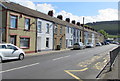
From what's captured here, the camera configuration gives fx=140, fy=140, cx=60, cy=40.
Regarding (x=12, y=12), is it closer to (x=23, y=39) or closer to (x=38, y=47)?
(x=23, y=39)

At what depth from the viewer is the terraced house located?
17.4 metres

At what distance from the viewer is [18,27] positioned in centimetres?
1919

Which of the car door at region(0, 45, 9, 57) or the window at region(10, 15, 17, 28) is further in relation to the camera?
the window at region(10, 15, 17, 28)

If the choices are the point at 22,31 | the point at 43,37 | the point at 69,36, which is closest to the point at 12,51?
the point at 22,31

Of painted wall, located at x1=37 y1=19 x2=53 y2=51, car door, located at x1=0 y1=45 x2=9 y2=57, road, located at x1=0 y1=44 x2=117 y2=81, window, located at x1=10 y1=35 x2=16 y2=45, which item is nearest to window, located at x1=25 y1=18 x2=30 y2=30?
painted wall, located at x1=37 y1=19 x2=53 y2=51

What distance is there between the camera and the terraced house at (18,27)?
17.4 metres

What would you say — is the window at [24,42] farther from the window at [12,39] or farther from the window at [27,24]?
the window at [27,24]

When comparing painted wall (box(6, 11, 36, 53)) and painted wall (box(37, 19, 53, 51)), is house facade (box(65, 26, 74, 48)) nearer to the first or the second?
painted wall (box(37, 19, 53, 51))

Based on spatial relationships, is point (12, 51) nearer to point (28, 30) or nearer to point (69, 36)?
point (28, 30)

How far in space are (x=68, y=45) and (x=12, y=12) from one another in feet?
65.3

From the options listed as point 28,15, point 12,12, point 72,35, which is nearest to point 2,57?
point 12,12

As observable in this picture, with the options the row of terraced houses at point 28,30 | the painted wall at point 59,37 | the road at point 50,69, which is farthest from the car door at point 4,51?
the painted wall at point 59,37

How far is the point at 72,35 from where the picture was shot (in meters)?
38.0

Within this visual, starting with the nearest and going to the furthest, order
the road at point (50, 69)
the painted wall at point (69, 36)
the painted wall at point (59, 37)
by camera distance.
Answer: the road at point (50, 69) → the painted wall at point (59, 37) → the painted wall at point (69, 36)
